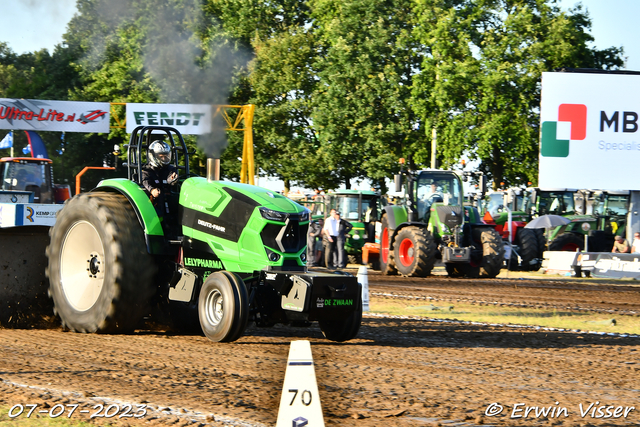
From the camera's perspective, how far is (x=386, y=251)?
68.0 feet

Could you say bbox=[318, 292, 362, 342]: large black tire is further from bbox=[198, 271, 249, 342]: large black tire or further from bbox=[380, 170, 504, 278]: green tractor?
bbox=[380, 170, 504, 278]: green tractor

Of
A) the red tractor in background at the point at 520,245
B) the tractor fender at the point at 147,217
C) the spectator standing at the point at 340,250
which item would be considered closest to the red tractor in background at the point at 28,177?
the spectator standing at the point at 340,250

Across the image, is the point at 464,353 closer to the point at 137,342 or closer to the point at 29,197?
the point at 137,342

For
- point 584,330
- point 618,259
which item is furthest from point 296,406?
point 618,259

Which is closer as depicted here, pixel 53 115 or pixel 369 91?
pixel 53 115

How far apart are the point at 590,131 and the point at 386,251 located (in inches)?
348

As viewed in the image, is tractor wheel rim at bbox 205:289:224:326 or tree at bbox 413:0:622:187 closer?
tractor wheel rim at bbox 205:289:224:326

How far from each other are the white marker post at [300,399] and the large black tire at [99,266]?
447 cm

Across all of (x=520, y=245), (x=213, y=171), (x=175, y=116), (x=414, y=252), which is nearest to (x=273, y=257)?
(x=213, y=171)

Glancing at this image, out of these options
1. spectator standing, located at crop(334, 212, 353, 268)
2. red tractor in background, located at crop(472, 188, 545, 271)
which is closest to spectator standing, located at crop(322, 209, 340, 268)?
spectator standing, located at crop(334, 212, 353, 268)

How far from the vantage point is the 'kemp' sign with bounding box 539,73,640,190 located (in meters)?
25.0

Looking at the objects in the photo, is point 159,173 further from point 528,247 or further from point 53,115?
point 53,115

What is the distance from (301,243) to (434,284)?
32.8ft

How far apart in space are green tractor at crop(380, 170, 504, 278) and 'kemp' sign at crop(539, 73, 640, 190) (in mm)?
6208
